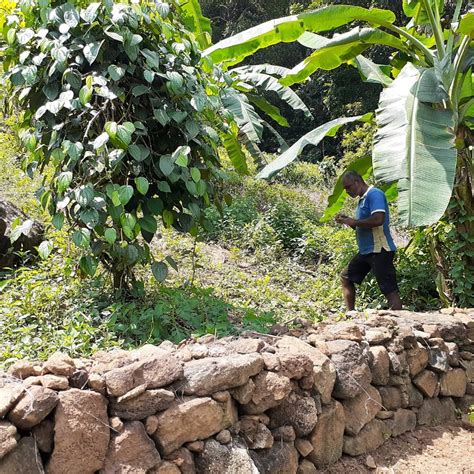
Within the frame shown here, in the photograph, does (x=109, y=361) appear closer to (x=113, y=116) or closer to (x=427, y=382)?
(x=113, y=116)

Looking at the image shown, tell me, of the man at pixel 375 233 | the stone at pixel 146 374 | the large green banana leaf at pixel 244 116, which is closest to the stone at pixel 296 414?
the stone at pixel 146 374

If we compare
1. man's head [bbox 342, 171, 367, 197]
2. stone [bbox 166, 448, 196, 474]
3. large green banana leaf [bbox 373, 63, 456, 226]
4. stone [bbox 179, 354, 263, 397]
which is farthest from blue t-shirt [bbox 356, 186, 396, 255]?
stone [bbox 166, 448, 196, 474]

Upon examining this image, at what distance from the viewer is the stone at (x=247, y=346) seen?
116 inches

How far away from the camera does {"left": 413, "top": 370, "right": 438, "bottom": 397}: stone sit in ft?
12.9

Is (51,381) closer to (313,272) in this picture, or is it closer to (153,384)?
(153,384)

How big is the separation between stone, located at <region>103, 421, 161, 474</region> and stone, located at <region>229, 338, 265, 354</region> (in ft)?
2.38

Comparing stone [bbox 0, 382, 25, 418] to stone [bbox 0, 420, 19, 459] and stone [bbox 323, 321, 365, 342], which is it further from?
stone [bbox 323, 321, 365, 342]

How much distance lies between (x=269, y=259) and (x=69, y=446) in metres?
4.72

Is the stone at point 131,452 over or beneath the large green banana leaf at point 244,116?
beneath

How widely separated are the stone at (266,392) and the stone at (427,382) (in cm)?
149

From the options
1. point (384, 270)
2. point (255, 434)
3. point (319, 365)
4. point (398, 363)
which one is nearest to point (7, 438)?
point (255, 434)

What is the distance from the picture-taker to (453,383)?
4188 millimetres

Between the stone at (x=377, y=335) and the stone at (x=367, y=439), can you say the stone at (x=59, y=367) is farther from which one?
the stone at (x=377, y=335)

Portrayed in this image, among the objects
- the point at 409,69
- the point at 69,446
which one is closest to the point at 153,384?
the point at 69,446
